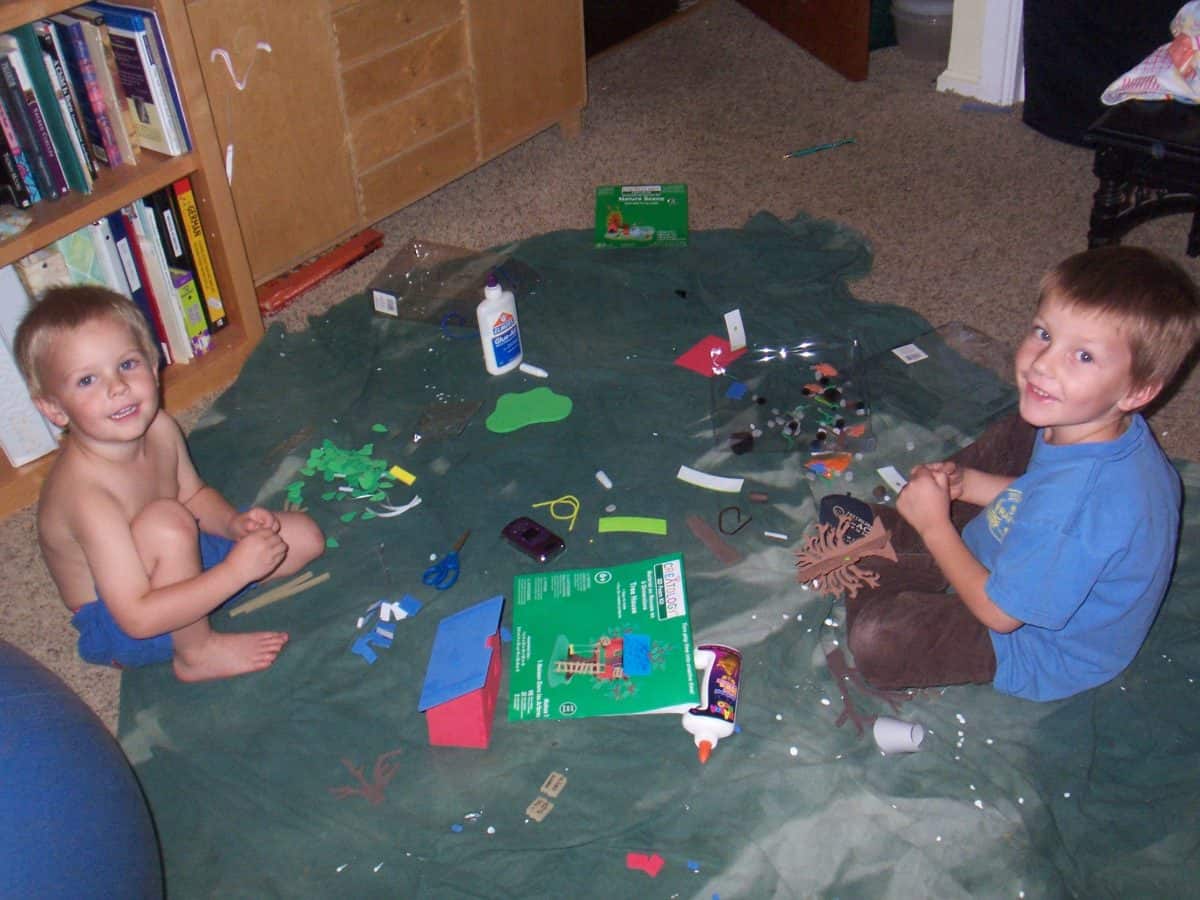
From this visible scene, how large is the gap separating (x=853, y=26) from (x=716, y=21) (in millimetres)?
659

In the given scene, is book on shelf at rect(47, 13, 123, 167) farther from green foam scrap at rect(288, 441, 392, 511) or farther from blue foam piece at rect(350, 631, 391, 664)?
blue foam piece at rect(350, 631, 391, 664)

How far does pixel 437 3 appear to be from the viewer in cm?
242

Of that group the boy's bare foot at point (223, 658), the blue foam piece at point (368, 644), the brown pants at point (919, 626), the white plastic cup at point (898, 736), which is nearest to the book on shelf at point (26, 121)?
the boy's bare foot at point (223, 658)

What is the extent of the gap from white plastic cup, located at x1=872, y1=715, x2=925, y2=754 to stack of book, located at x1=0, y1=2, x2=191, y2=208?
61.9 inches

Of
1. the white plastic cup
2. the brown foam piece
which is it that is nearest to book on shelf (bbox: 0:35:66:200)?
the brown foam piece

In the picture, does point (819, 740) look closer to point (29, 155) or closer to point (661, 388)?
point (661, 388)

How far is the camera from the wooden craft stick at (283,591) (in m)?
1.72

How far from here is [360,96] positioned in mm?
2338

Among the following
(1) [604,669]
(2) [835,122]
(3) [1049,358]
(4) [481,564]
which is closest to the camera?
(3) [1049,358]

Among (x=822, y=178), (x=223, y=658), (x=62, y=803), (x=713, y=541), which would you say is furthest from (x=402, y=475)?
(x=822, y=178)

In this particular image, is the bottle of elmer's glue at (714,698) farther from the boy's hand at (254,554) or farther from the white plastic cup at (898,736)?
the boy's hand at (254,554)

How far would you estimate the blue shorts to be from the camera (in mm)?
1567

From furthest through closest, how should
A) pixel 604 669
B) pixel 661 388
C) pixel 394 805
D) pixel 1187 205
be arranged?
1. pixel 1187 205
2. pixel 661 388
3. pixel 604 669
4. pixel 394 805

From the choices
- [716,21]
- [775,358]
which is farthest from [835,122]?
[775,358]
